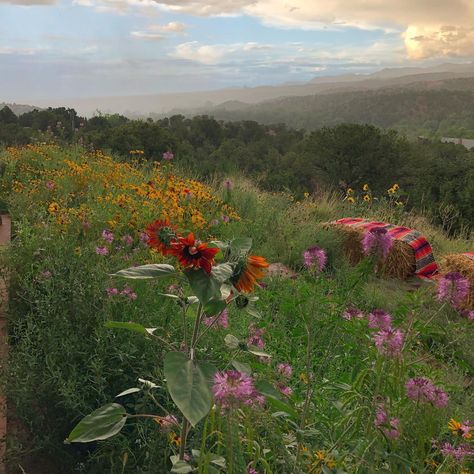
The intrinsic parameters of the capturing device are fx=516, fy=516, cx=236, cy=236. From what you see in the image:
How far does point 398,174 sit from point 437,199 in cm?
728

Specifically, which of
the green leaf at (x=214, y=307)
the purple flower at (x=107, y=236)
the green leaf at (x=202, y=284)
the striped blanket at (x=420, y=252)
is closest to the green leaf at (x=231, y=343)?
the green leaf at (x=214, y=307)

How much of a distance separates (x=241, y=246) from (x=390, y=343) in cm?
52

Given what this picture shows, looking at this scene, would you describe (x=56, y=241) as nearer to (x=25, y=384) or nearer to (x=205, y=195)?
(x=25, y=384)

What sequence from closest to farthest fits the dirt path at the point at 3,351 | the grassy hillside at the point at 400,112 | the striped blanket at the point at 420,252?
the dirt path at the point at 3,351 < the striped blanket at the point at 420,252 < the grassy hillside at the point at 400,112

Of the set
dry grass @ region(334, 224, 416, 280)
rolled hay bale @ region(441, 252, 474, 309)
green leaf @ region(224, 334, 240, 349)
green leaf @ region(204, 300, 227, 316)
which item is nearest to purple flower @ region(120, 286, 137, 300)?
green leaf @ region(224, 334, 240, 349)

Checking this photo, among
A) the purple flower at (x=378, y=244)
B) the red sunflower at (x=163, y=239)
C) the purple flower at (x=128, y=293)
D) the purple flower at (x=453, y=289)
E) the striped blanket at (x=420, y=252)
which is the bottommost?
the striped blanket at (x=420, y=252)

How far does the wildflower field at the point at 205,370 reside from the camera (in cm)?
123

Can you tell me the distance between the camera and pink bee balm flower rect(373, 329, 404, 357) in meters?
1.42

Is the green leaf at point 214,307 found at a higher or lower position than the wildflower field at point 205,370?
higher

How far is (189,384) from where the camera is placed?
1.07 m

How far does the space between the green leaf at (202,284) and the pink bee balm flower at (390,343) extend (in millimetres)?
566

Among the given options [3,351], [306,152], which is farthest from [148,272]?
[306,152]

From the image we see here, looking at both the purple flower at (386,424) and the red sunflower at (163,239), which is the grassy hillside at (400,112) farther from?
the red sunflower at (163,239)

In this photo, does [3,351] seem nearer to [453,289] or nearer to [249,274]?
[249,274]
